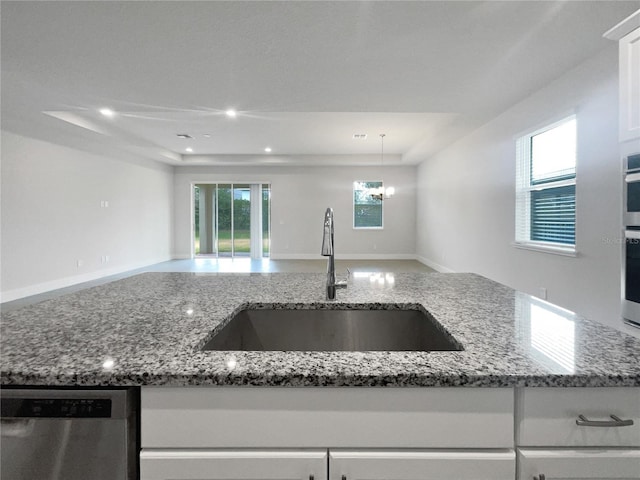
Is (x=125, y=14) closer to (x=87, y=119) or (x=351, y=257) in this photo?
(x=87, y=119)

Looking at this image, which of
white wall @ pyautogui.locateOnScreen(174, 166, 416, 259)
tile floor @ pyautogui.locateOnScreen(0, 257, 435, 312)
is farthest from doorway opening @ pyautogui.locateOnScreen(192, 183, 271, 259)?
tile floor @ pyautogui.locateOnScreen(0, 257, 435, 312)

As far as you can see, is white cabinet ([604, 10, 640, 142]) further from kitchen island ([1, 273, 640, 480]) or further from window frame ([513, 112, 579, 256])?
window frame ([513, 112, 579, 256])

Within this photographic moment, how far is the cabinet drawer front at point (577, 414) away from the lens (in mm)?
662

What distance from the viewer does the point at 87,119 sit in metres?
5.57

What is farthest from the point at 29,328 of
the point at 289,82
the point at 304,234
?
the point at 304,234

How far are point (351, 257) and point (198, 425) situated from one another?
9.69 metres

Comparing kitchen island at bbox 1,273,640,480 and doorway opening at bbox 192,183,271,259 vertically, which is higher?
doorway opening at bbox 192,183,271,259

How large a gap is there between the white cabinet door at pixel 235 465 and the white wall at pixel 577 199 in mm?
3363

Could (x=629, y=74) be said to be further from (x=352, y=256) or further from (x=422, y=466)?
(x=352, y=256)

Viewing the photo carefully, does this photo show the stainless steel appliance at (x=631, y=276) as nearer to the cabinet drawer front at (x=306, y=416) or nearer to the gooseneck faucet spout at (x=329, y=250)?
the gooseneck faucet spout at (x=329, y=250)

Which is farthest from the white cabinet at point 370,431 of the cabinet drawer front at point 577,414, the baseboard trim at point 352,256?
the baseboard trim at point 352,256

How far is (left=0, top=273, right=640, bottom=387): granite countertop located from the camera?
0.66m

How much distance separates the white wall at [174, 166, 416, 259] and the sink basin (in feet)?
28.6

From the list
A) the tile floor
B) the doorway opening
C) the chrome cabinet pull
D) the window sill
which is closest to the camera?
the chrome cabinet pull
